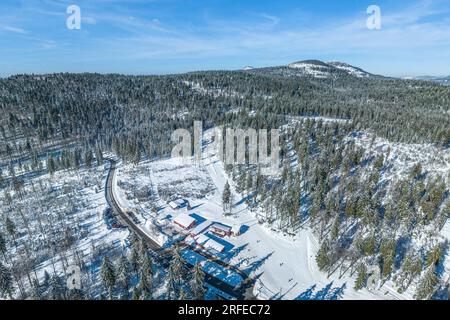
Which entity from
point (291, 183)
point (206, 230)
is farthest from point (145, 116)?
point (206, 230)

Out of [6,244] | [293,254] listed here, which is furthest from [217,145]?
[6,244]

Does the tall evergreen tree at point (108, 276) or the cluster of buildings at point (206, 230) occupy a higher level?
the tall evergreen tree at point (108, 276)

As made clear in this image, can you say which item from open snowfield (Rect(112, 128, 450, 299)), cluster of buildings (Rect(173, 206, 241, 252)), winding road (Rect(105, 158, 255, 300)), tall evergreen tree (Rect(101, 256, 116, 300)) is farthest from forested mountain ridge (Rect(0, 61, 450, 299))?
cluster of buildings (Rect(173, 206, 241, 252))

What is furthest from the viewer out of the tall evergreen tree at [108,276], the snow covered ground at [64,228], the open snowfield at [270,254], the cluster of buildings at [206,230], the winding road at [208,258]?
the cluster of buildings at [206,230]

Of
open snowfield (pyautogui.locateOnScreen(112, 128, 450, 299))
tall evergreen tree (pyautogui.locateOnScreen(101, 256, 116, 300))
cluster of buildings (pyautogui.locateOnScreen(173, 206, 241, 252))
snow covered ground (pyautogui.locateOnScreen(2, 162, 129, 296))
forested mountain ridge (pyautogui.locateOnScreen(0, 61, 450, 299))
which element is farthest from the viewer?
cluster of buildings (pyautogui.locateOnScreen(173, 206, 241, 252))

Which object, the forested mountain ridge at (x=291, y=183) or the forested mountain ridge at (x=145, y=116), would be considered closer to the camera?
the forested mountain ridge at (x=291, y=183)

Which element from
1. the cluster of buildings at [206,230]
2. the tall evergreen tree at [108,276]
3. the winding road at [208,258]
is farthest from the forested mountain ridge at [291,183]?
the cluster of buildings at [206,230]

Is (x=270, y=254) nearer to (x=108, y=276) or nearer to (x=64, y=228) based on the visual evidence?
(x=108, y=276)

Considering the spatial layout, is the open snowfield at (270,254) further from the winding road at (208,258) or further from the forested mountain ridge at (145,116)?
the forested mountain ridge at (145,116)

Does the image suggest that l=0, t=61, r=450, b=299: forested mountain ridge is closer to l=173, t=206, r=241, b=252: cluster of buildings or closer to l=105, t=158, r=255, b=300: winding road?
l=105, t=158, r=255, b=300: winding road
